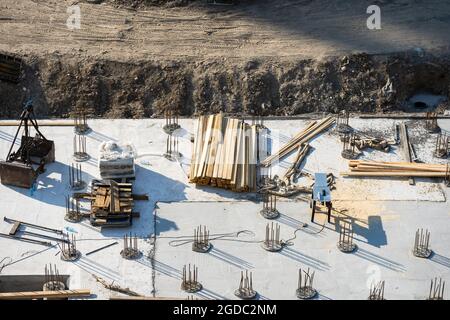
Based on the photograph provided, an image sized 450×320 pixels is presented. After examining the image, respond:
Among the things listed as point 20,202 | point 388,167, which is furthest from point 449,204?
point 20,202

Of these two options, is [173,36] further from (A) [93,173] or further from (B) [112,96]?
(A) [93,173]

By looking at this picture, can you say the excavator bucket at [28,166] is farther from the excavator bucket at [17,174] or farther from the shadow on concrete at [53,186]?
the shadow on concrete at [53,186]

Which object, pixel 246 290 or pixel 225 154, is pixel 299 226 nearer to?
pixel 246 290

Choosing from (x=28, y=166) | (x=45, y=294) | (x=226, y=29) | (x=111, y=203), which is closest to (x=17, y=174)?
(x=28, y=166)

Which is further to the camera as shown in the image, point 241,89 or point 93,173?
point 241,89

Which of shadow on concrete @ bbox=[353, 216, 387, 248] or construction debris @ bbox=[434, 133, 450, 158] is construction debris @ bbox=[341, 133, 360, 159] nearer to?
construction debris @ bbox=[434, 133, 450, 158]

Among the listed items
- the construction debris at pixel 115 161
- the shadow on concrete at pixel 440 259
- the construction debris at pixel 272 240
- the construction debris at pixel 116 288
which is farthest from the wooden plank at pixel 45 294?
the shadow on concrete at pixel 440 259

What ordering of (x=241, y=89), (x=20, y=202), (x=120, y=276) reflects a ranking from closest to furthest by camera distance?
(x=120, y=276) < (x=20, y=202) < (x=241, y=89)
